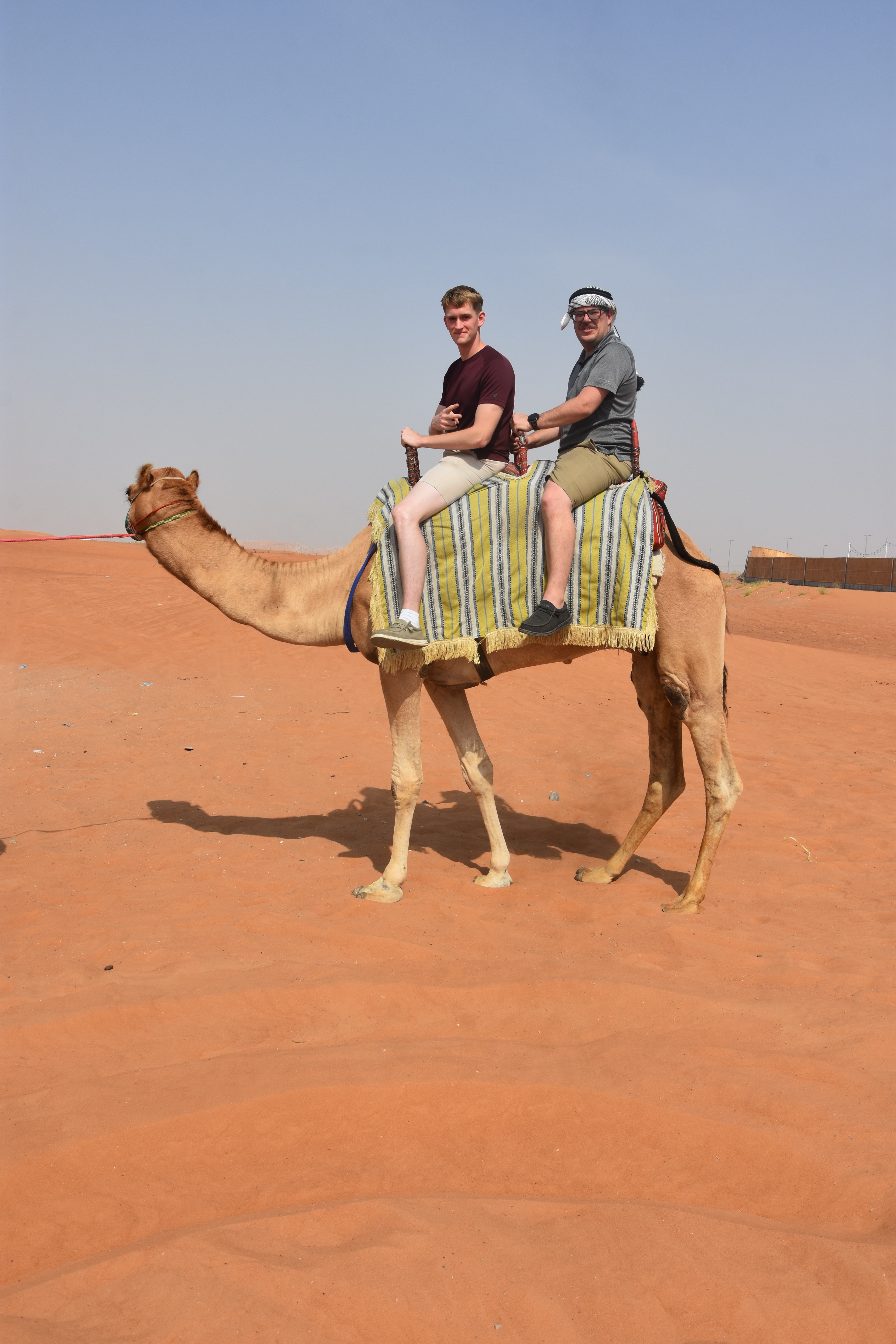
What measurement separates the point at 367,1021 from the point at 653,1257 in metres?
1.53

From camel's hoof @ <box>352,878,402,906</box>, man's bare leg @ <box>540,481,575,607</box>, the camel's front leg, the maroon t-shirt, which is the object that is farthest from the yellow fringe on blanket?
camel's hoof @ <box>352,878,402,906</box>

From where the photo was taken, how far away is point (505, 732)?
10312mm

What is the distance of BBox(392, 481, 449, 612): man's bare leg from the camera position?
4.90 m

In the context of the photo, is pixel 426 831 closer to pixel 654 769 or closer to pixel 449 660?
pixel 654 769

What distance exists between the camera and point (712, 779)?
5.28 meters

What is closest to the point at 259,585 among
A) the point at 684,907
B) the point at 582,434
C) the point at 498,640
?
the point at 498,640

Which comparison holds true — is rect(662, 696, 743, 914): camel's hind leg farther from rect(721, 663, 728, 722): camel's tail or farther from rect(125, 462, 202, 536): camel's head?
rect(125, 462, 202, 536): camel's head

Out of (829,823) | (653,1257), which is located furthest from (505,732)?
(653,1257)

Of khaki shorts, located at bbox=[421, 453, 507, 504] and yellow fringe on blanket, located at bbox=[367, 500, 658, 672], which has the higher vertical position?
khaki shorts, located at bbox=[421, 453, 507, 504]

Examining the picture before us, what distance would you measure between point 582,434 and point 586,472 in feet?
1.47

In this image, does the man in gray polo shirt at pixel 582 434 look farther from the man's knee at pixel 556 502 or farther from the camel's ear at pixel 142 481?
the camel's ear at pixel 142 481

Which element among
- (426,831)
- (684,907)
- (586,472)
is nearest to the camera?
(586,472)

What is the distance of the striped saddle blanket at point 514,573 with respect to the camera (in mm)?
4965

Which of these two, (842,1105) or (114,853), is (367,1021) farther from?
(114,853)
